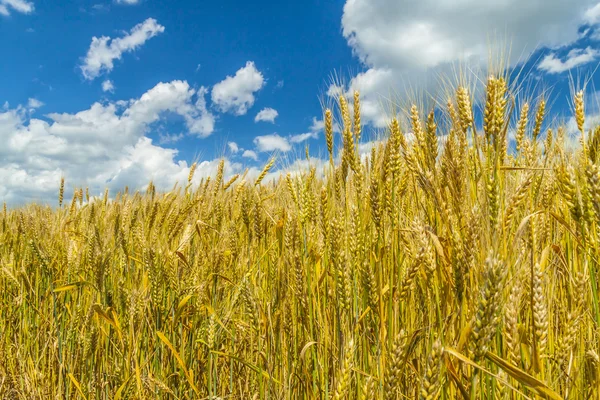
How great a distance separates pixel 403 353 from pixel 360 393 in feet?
1.07

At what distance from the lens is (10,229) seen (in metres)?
3.84

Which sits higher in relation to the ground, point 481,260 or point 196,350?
point 481,260

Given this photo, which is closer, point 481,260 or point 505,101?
point 481,260

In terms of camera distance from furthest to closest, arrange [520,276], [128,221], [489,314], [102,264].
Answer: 1. [128,221]
2. [102,264]
3. [520,276]
4. [489,314]

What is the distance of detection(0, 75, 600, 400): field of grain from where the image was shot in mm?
968

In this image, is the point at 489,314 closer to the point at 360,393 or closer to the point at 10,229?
the point at 360,393

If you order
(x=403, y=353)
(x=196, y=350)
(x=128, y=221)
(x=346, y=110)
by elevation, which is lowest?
(x=196, y=350)

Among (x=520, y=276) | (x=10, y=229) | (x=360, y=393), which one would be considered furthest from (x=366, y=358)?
(x=10, y=229)

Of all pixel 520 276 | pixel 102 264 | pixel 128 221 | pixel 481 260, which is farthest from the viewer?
pixel 128 221

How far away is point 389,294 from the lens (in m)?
1.21

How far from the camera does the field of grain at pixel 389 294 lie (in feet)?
3.18

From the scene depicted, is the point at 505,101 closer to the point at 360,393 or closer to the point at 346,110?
the point at 346,110

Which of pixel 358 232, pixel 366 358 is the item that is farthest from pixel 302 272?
pixel 366 358

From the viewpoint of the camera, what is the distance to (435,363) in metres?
0.79
